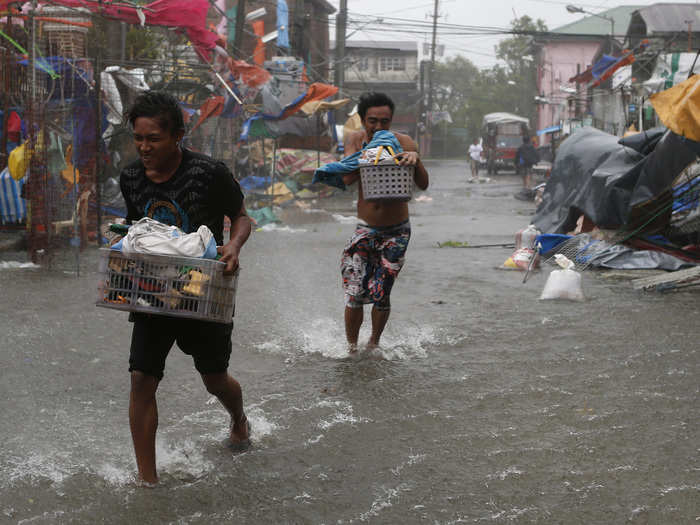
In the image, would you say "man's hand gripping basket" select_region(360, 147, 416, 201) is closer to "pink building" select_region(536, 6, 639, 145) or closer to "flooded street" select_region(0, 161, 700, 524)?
"flooded street" select_region(0, 161, 700, 524)

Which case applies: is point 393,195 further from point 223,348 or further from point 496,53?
point 496,53

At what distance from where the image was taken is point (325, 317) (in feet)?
23.4

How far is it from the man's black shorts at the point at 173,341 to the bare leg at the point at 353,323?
6.82 ft

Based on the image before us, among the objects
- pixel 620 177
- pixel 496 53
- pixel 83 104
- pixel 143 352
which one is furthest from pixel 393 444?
pixel 496 53

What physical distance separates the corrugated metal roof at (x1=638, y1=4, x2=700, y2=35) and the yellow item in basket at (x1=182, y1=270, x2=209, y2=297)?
33587mm

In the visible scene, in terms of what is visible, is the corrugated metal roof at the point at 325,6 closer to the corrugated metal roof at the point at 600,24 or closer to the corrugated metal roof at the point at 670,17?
the corrugated metal roof at the point at 600,24

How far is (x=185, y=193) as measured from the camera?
134 inches

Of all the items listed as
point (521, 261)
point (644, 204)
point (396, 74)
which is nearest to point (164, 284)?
point (521, 261)

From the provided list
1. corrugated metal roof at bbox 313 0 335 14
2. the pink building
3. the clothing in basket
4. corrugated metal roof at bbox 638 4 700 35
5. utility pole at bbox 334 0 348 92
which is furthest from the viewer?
the pink building

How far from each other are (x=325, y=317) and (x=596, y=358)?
2.38m

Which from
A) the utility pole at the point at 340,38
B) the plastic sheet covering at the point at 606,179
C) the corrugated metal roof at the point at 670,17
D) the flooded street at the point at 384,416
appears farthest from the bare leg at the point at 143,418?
the corrugated metal roof at the point at 670,17

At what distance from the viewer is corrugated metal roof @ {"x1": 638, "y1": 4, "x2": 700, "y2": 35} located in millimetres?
33125

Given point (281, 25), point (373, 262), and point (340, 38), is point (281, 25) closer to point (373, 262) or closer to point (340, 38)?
point (340, 38)

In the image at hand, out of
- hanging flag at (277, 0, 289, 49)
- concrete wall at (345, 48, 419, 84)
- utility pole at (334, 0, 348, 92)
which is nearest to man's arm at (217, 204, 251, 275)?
hanging flag at (277, 0, 289, 49)
